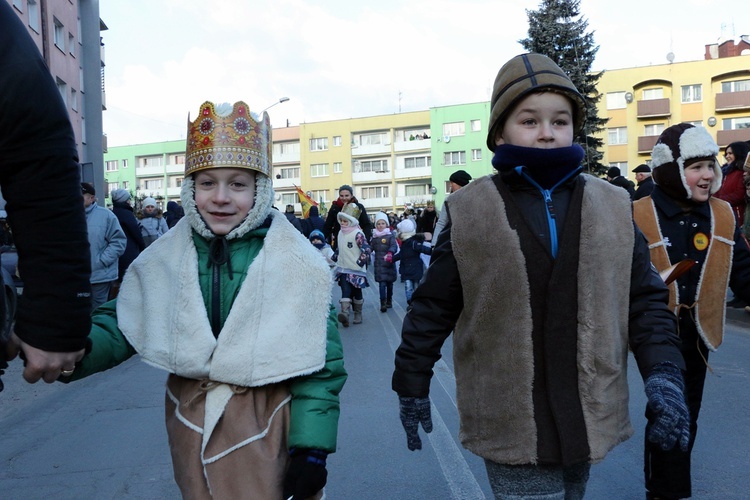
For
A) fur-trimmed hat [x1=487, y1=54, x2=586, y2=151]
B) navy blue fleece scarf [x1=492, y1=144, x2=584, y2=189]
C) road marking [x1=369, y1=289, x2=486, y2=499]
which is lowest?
road marking [x1=369, y1=289, x2=486, y2=499]

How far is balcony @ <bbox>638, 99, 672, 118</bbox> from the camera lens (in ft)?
193

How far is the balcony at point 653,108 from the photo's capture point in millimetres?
58688

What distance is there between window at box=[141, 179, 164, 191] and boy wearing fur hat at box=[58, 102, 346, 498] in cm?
9698

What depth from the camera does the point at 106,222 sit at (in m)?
9.27

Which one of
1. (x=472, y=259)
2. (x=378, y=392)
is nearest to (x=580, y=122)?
(x=472, y=259)

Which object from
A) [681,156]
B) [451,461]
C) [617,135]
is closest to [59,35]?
[451,461]

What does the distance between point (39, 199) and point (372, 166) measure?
7853 centimetres

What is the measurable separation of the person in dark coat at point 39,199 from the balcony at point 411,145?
244ft

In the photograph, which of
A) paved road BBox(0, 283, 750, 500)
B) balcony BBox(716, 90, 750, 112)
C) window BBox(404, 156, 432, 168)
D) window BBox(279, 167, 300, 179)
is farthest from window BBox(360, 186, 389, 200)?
paved road BBox(0, 283, 750, 500)

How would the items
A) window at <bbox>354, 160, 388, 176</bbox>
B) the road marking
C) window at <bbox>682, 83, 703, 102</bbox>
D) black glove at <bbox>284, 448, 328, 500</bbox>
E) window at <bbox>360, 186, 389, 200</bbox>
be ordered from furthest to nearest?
window at <bbox>360, 186, 389, 200</bbox>, window at <bbox>354, 160, 388, 176</bbox>, window at <bbox>682, 83, 703, 102</bbox>, the road marking, black glove at <bbox>284, 448, 328, 500</bbox>

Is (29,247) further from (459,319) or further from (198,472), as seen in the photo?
(459,319)

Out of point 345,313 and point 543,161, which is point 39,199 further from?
point 345,313

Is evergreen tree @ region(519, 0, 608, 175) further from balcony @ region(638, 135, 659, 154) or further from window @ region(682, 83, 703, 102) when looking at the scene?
window @ region(682, 83, 703, 102)

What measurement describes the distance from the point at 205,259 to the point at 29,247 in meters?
1.02
